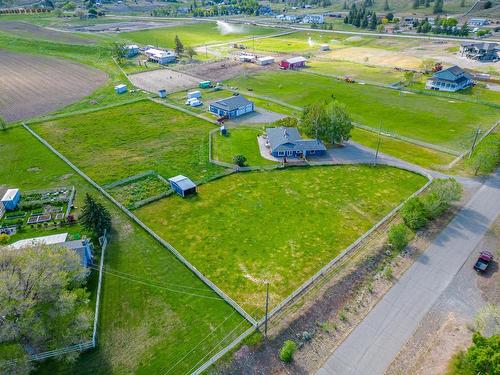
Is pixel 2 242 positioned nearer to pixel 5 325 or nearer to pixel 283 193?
pixel 5 325

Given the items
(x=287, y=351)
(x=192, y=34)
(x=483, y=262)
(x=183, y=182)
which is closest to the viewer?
(x=287, y=351)

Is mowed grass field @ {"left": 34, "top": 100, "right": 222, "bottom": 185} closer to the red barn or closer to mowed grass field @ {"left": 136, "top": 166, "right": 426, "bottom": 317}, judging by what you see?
mowed grass field @ {"left": 136, "top": 166, "right": 426, "bottom": 317}

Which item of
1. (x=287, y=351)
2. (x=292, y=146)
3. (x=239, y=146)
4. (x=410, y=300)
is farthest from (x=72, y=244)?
(x=292, y=146)

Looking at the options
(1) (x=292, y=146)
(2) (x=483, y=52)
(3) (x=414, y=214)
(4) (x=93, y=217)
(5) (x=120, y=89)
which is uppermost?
(2) (x=483, y=52)

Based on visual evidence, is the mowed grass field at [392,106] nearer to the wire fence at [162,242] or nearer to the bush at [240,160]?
the bush at [240,160]

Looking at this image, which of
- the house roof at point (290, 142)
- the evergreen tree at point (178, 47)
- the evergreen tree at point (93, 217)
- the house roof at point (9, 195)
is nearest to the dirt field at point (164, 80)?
the evergreen tree at point (178, 47)

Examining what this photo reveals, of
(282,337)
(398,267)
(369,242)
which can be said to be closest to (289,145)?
(369,242)

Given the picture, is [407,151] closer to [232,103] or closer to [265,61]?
[232,103]
